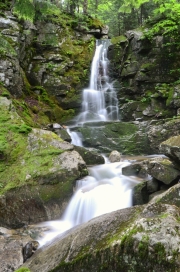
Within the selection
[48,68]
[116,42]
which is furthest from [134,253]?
[116,42]

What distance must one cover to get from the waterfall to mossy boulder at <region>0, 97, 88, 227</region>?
246 inches

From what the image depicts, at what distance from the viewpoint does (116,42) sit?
55.6ft

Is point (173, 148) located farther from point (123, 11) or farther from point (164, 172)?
point (123, 11)

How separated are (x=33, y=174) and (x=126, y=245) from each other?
4.01 m

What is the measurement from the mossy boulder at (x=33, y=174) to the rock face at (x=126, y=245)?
7.87 feet

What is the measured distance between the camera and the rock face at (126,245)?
2422 mm

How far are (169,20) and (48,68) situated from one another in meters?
7.39

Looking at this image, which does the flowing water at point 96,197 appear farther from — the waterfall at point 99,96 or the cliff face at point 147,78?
the waterfall at point 99,96

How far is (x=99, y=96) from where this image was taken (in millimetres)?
14781

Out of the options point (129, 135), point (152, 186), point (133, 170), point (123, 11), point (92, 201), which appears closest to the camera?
point (152, 186)

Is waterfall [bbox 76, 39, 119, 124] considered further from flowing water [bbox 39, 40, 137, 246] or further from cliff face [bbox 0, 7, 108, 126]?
flowing water [bbox 39, 40, 137, 246]

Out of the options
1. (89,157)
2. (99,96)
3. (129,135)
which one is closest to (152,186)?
(89,157)

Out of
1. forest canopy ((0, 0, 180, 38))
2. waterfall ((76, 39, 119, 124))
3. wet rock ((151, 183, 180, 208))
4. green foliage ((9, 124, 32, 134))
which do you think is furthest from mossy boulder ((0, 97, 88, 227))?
waterfall ((76, 39, 119, 124))

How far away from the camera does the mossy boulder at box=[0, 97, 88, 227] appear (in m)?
5.68
